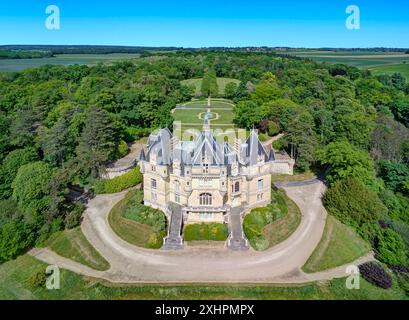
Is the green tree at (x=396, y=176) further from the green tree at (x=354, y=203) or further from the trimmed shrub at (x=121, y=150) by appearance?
Answer: the trimmed shrub at (x=121, y=150)

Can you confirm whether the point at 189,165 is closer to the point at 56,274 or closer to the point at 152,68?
the point at 56,274

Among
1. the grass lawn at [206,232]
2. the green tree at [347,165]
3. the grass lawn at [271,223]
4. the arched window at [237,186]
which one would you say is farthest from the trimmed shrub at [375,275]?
the green tree at [347,165]

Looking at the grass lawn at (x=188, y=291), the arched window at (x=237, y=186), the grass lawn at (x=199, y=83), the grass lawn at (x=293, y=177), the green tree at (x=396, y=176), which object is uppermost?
the grass lawn at (x=199, y=83)

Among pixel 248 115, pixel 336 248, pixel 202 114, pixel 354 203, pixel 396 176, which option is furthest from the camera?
pixel 202 114

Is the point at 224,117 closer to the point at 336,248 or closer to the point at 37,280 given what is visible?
the point at 336,248

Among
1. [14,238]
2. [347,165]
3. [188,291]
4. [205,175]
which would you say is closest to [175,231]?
[205,175]

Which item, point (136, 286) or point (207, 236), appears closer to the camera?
point (136, 286)
